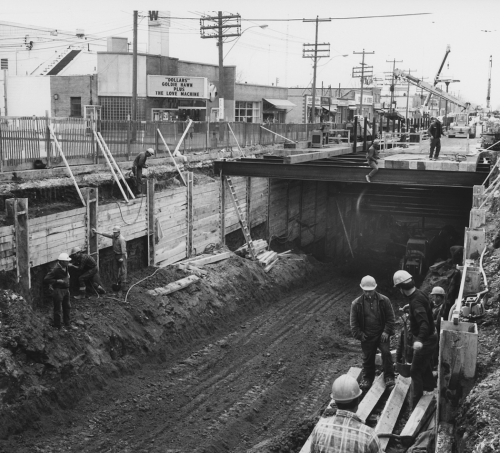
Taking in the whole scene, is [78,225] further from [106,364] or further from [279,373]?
[279,373]

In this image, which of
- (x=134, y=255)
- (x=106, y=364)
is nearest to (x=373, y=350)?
(x=106, y=364)

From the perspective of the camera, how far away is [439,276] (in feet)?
66.7

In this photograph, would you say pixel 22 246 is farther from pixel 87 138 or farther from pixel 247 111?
pixel 247 111

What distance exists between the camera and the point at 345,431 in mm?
4941

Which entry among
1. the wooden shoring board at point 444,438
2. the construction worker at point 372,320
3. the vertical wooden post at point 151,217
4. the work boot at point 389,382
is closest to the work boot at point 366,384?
the work boot at point 389,382

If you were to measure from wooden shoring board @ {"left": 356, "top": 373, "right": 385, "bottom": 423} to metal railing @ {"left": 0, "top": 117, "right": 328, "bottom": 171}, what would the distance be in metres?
10.4

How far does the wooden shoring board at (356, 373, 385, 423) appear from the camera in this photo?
9.66 m

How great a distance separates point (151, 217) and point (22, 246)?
5.58 meters

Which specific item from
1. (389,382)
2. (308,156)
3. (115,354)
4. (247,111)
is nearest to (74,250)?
(115,354)

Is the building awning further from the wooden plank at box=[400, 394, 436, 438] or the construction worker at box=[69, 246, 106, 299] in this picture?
the wooden plank at box=[400, 394, 436, 438]

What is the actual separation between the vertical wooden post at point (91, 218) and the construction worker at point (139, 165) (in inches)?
92.8

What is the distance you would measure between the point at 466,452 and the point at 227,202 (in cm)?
1775

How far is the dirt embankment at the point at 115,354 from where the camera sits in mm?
11477

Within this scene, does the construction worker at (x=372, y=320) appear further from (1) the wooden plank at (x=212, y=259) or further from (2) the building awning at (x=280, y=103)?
(2) the building awning at (x=280, y=103)
